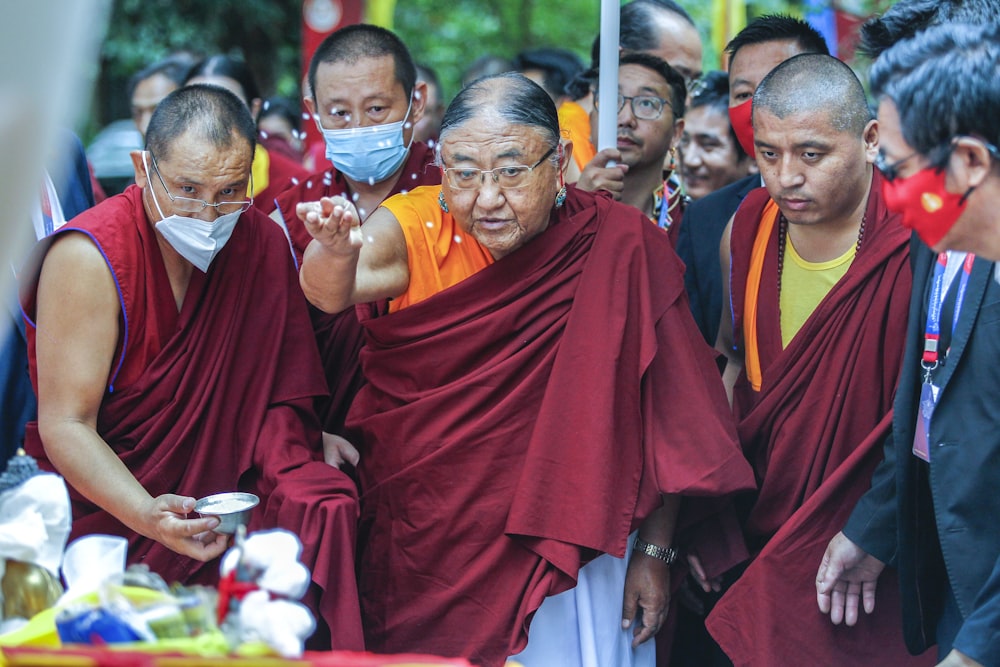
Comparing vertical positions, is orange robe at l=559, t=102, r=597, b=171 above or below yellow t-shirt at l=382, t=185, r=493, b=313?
above

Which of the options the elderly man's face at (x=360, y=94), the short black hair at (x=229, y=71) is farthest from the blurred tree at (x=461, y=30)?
the elderly man's face at (x=360, y=94)

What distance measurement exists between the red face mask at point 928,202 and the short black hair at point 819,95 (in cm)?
112

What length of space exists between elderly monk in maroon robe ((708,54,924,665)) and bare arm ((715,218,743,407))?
0.17 meters

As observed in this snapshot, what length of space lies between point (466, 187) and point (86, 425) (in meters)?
1.22

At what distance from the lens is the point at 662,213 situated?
4.54m

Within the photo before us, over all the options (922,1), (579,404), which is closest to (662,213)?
(922,1)

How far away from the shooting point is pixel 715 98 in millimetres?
5516

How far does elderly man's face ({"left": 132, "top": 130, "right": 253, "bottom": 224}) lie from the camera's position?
3.17m

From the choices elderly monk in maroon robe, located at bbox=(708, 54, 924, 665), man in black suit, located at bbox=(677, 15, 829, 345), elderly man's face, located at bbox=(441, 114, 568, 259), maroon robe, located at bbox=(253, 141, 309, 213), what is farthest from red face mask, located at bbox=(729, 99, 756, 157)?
maroon robe, located at bbox=(253, 141, 309, 213)

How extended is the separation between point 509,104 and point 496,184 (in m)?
0.24

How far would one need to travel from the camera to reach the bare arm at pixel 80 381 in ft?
9.95

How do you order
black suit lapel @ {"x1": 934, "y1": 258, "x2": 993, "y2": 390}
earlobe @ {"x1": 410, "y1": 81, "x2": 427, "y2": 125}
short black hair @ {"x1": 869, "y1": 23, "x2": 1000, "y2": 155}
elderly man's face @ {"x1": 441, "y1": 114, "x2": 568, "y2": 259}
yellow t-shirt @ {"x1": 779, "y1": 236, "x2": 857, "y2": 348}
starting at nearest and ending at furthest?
1. short black hair @ {"x1": 869, "y1": 23, "x2": 1000, "y2": 155}
2. black suit lapel @ {"x1": 934, "y1": 258, "x2": 993, "y2": 390}
3. elderly man's face @ {"x1": 441, "y1": 114, "x2": 568, "y2": 259}
4. yellow t-shirt @ {"x1": 779, "y1": 236, "x2": 857, "y2": 348}
5. earlobe @ {"x1": 410, "y1": 81, "x2": 427, "y2": 125}

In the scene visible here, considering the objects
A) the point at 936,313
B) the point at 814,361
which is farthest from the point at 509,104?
the point at 936,313

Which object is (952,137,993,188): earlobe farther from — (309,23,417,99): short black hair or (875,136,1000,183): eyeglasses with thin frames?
(309,23,417,99): short black hair
